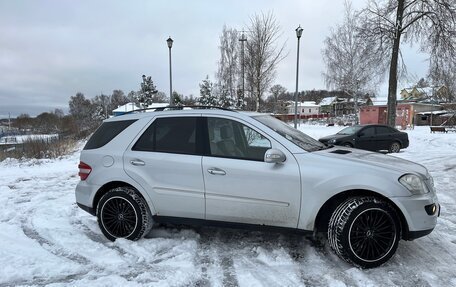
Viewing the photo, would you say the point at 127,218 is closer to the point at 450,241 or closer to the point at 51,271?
the point at 51,271

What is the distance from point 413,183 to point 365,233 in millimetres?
748

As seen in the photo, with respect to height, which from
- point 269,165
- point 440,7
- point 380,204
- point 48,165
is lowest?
point 48,165

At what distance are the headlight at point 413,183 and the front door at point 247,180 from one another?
112 centimetres

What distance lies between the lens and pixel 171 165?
4.36 meters

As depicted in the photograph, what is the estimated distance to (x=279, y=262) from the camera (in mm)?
3965

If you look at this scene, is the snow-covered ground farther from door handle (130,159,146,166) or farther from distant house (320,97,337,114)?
distant house (320,97,337,114)

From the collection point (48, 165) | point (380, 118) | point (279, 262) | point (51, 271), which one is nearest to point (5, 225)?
point (51, 271)

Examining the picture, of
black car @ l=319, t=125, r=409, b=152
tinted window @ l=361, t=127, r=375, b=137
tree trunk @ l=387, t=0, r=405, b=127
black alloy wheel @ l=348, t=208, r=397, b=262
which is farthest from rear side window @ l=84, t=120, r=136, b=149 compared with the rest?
tree trunk @ l=387, t=0, r=405, b=127

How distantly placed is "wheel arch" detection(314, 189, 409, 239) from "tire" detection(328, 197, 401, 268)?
0.06 m

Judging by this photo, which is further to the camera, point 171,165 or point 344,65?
point 344,65

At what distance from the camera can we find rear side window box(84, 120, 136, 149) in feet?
15.9

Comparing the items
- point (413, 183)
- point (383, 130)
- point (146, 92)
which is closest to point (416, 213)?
point (413, 183)

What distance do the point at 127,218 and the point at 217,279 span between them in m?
1.64

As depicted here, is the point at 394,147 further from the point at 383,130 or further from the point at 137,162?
the point at 137,162
